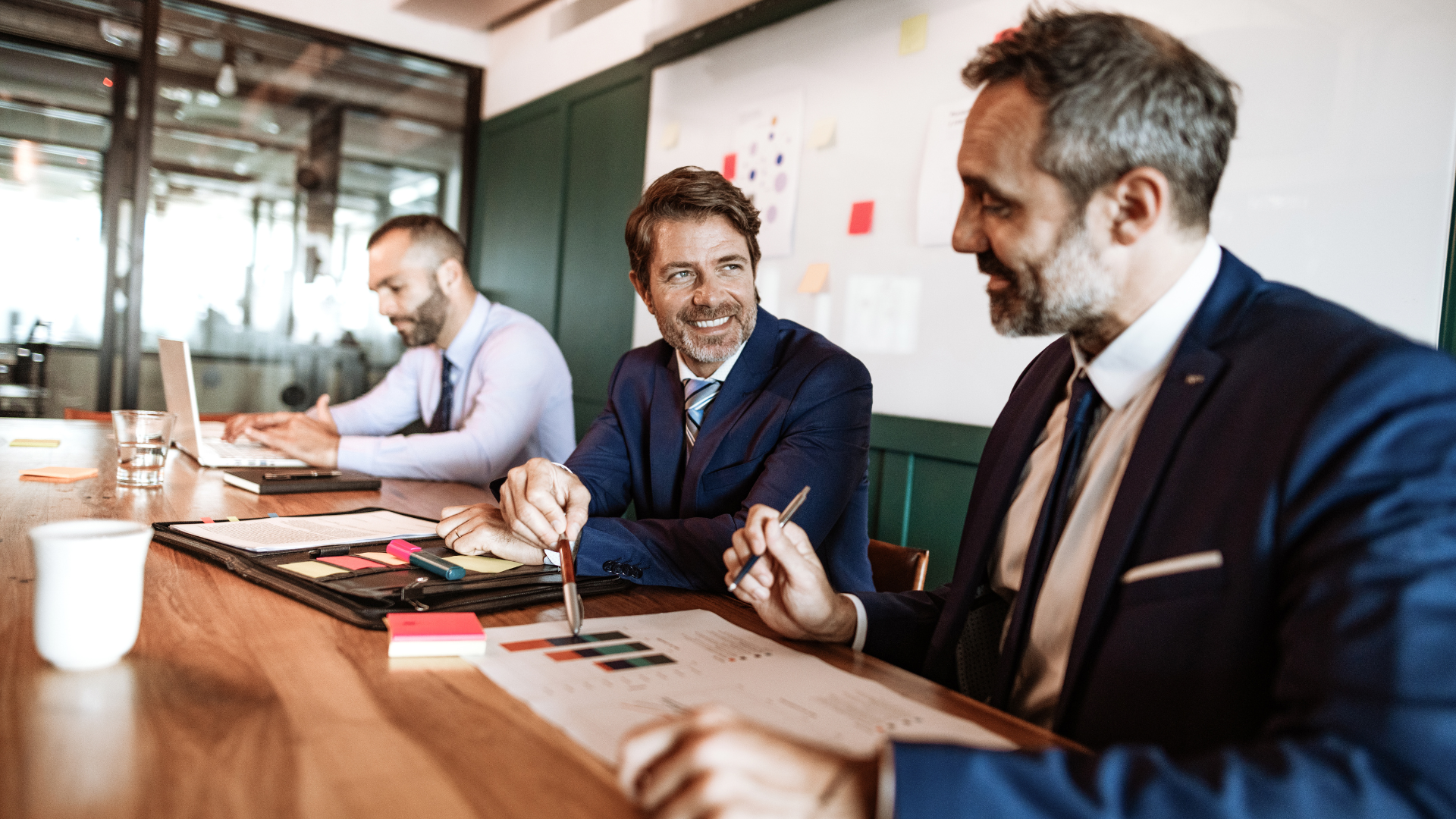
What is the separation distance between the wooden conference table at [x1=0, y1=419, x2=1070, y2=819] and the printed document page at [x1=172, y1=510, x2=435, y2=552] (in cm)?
19

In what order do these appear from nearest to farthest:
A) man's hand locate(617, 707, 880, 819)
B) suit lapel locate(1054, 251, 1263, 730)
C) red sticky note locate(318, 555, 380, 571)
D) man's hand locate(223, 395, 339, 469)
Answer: man's hand locate(617, 707, 880, 819), suit lapel locate(1054, 251, 1263, 730), red sticky note locate(318, 555, 380, 571), man's hand locate(223, 395, 339, 469)

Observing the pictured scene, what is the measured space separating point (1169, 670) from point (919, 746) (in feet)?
1.15

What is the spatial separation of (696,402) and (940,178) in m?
1.22

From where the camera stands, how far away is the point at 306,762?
2.17 ft

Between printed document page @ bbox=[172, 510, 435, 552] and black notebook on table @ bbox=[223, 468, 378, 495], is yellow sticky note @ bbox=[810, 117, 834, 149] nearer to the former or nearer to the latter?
black notebook on table @ bbox=[223, 468, 378, 495]

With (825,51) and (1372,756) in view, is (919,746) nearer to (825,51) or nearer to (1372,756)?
(1372,756)

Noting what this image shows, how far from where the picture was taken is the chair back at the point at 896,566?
5.27 feet

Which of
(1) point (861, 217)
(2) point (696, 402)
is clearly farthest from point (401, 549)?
(1) point (861, 217)

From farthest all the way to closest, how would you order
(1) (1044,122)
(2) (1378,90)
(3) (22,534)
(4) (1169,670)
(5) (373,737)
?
A: (2) (1378,90)
(3) (22,534)
(1) (1044,122)
(4) (1169,670)
(5) (373,737)

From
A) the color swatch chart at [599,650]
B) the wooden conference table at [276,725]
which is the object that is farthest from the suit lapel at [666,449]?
the color swatch chart at [599,650]

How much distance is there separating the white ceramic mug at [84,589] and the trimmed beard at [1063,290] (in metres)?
0.92

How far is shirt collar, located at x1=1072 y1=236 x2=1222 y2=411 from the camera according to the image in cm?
101

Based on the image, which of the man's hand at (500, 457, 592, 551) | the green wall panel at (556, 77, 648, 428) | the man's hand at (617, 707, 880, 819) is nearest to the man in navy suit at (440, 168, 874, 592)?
the man's hand at (500, 457, 592, 551)

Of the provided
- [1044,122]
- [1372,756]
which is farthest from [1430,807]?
[1044,122]
